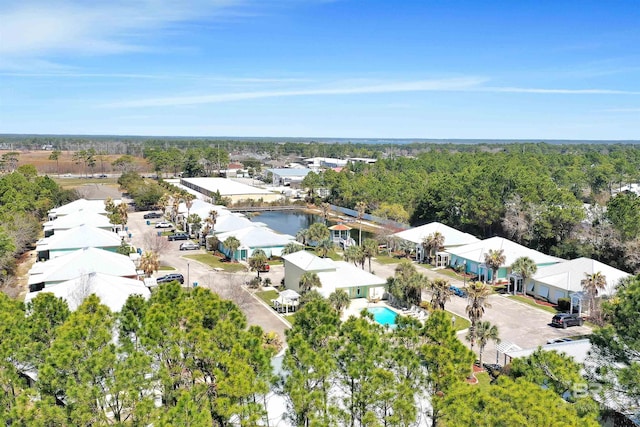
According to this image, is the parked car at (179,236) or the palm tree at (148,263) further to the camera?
the parked car at (179,236)

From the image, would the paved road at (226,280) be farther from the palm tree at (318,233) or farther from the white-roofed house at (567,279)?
the white-roofed house at (567,279)

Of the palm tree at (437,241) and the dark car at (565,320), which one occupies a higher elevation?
the palm tree at (437,241)

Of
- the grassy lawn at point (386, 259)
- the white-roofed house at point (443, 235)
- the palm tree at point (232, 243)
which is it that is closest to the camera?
the palm tree at point (232, 243)

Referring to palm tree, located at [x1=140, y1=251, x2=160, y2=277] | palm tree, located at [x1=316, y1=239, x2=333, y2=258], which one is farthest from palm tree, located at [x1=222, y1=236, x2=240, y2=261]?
palm tree, located at [x1=140, y1=251, x2=160, y2=277]

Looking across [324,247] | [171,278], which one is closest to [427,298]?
[324,247]

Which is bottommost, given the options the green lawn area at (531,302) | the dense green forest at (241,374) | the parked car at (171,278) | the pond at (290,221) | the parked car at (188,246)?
the pond at (290,221)

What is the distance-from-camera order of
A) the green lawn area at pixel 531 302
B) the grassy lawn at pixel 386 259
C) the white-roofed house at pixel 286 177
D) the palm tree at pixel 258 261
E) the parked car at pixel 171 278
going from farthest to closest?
the white-roofed house at pixel 286 177
the grassy lawn at pixel 386 259
the palm tree at pixel 258 261
the parked car at pixel 171 278
the green lawn area at pixel 531 302

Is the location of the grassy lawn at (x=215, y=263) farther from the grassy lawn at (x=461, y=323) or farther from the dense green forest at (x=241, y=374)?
the dense green forest at (x=241, y=374)

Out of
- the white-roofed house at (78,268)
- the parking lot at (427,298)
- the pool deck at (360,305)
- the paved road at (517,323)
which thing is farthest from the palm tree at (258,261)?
the paved road at (517,323)
